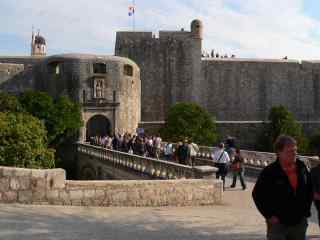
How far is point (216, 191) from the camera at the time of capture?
917 centimetres

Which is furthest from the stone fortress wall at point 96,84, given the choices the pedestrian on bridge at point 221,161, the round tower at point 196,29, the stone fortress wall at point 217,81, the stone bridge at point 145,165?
the pedestrian on bridge at point 221,161

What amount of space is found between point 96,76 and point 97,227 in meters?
27.7

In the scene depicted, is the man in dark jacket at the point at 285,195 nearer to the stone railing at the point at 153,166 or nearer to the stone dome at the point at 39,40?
the stone railing at the point at 153,166

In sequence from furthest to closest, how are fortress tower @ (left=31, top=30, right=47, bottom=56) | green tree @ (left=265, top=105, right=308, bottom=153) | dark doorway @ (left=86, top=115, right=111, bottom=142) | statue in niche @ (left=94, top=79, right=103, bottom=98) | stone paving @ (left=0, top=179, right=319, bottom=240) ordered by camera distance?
1. fortress tower @ (left=31, top=30, right=47, bottom=56)
2. dark doorway @ (left=86, top=115, right=111, bottom=142)
3. green tree @ (left=265, top=105, right=308, bottom=153)
4. statue in niche @ (left=94, top=79, right=103, bottom=98)
5. stone paving @ (left=0, top=179, right=319, bottom=240)

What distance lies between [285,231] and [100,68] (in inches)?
1221

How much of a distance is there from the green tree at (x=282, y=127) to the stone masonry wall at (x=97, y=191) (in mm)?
26689

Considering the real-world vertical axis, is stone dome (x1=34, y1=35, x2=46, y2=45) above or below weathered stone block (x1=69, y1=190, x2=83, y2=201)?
above

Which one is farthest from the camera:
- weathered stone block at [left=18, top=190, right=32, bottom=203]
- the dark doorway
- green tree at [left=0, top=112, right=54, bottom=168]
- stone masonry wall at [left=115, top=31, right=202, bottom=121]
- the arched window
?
stone masonry wall at [left=115, top=31, right=202, bottom=121]

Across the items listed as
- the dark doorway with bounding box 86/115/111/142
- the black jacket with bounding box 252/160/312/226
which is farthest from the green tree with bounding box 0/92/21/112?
the black jacket with bounding box 252/160/312/226

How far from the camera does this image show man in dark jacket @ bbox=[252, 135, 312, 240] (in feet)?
13.0

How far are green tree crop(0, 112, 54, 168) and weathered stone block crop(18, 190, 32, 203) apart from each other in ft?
18.8

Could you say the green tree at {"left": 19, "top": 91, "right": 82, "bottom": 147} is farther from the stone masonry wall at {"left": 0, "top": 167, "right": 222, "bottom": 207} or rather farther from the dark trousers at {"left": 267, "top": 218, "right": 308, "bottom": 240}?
the dark trousers at {"left": 267, "top": 218, "right": 308, "bottom": 240}

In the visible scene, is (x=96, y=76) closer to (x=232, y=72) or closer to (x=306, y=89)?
(x=232, y=72)

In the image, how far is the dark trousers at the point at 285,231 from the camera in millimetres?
4008
